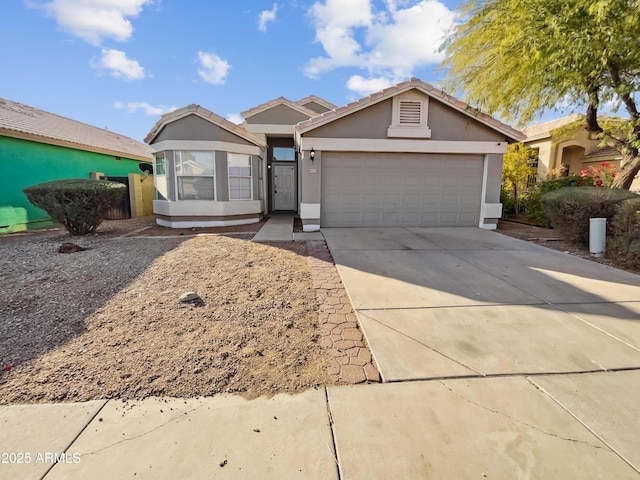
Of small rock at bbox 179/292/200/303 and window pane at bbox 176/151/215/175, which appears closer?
small rock at bbox 179/292/200/303

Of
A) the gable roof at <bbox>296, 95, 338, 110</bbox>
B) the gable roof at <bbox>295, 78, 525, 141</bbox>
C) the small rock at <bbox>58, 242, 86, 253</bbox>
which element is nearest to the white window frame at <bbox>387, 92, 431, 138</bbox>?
the gable roof at <bbox>295, 78, 525, 141</bbox>

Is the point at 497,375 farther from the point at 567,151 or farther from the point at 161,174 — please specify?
the point at 567,151

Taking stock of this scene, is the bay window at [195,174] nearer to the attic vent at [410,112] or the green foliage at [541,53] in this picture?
the attic vent at [410,112]

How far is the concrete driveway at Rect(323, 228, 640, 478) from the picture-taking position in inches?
77.4

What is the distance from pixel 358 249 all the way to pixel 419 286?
2.46 m

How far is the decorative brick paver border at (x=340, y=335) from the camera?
2.79 meters

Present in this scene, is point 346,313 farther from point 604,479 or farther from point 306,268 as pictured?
point 604,479

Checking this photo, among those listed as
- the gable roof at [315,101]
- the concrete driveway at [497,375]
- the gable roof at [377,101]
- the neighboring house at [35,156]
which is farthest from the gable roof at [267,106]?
the concrete driveway at [497,375]

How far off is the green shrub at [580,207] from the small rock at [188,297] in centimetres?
857

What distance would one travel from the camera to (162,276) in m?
5.30

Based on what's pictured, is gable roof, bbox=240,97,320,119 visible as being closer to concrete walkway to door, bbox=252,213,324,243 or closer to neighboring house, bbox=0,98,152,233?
concrete walkway to door, bbox=252,213,324,243

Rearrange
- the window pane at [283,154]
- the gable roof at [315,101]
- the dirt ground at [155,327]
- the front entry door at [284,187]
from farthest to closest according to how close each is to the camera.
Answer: the gable roof at [315,101] < the front entry door at [284,187] < the window pane at [283,154] < the dirt ground at [155,327]

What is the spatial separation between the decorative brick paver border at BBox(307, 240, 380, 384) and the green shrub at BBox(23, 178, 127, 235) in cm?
719

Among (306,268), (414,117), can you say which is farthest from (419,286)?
(414,117)
